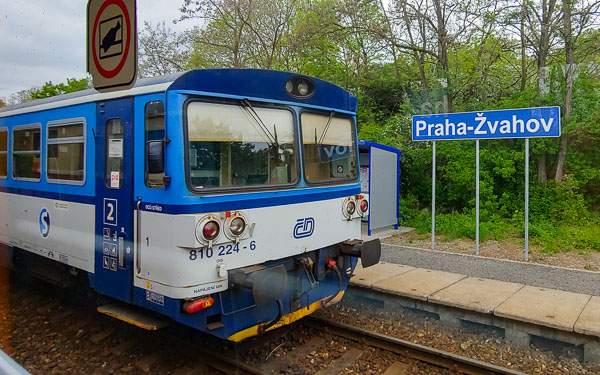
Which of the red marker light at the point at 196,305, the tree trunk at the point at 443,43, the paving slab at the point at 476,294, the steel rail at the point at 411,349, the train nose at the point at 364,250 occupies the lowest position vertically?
the steel rail at the point at 411,349

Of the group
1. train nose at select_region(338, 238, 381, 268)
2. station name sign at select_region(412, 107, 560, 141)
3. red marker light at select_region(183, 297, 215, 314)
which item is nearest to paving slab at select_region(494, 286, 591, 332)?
train nose at select_region(338, 238, 381, 268)

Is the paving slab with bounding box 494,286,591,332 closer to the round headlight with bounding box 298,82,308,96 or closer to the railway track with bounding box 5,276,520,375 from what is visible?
the railway track with bounding box 5,276,520,375

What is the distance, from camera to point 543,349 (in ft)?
15.9

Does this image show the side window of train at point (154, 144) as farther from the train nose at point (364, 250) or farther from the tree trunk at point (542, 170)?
the tree trunk at point (542, 170)

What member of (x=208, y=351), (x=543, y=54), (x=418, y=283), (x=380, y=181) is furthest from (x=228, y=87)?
(x=543, y=54)

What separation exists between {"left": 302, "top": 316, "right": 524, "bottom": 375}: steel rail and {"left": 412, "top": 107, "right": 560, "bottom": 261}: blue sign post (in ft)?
14.7

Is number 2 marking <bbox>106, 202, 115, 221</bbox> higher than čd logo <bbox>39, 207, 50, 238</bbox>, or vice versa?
number 2 marking <bbox>106, 202, 115, 221</bbox>

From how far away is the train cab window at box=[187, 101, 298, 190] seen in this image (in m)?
3.94

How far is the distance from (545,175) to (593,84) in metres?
2.65

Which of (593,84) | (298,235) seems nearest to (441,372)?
(298,235)

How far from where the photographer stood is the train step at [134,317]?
4.21m

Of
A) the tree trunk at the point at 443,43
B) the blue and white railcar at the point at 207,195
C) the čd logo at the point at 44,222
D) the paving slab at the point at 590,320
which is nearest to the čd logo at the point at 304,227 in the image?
the blue and white railcar at the point at 207,195

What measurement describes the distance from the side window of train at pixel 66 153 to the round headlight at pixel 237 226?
1.93 m

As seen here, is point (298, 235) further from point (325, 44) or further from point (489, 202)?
point (325, 44)
